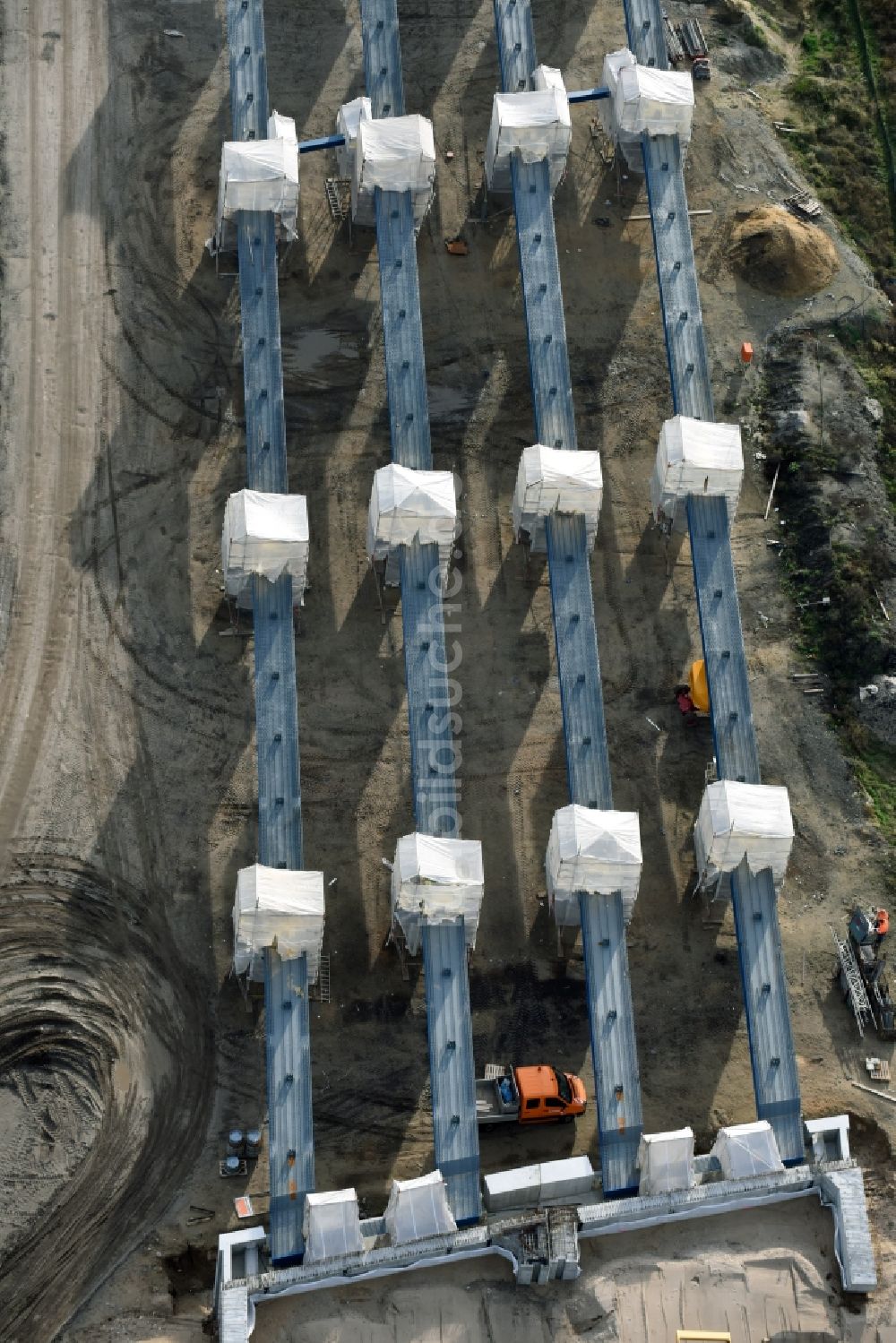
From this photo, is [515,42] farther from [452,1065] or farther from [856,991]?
[452,1065]

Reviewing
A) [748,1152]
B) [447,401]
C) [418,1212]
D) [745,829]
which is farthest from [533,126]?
[418,1212]

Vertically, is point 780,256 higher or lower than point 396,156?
lower

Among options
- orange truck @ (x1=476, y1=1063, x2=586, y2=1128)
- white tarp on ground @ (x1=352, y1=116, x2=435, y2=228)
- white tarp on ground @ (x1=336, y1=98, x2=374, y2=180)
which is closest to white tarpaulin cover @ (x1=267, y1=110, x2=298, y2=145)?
white tarp on ground @ (x1=336, y1=98, x2=374, y2=180)

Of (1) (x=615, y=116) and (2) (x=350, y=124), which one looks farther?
(1) (x=615, y=116)

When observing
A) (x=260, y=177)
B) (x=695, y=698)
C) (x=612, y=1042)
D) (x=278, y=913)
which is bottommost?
(x=612, y=1042)

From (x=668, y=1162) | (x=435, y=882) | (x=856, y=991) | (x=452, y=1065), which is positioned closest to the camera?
(x=668, y=1162)

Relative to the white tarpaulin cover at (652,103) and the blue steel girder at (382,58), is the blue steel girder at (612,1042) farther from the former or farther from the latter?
the blue steel girder at (382,58)
